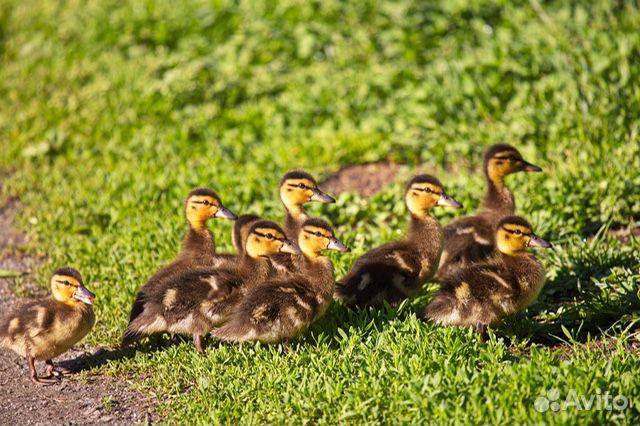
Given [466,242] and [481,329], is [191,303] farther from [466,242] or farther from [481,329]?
[466,242]

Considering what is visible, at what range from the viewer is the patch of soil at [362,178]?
8.84 m

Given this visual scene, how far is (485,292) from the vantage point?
19.3ft

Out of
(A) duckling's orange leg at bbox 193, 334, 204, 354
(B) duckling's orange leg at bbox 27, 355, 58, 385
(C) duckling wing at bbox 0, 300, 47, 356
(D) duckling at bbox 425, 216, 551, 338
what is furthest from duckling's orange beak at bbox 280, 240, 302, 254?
(B) duckling's orange leg at bbox 27, 355, 58, 385

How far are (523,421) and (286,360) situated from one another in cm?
146

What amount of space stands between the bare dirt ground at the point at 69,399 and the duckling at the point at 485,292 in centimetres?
176

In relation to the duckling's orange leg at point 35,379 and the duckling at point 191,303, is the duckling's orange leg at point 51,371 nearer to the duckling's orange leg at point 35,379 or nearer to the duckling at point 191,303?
the duckling's orange leg at point 35,379

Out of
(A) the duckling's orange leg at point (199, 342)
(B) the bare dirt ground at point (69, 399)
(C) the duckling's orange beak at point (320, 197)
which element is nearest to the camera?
(B) the bare dirt ground at point (69, 399)

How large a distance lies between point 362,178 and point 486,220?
2254 mm

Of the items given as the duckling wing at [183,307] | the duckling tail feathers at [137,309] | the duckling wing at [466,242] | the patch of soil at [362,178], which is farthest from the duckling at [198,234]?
the patch of soil at [362,178]

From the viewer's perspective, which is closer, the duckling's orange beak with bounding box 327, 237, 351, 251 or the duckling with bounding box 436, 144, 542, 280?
the duckling's orange beak with bounding box 327, 237, 351, 251

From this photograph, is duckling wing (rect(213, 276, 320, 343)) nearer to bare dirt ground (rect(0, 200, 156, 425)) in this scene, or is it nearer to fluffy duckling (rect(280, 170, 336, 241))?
bare dirt ground (rect(0, 200, 156, 425))

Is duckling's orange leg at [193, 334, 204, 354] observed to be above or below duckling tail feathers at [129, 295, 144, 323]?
below

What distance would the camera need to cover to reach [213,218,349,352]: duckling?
225 inches

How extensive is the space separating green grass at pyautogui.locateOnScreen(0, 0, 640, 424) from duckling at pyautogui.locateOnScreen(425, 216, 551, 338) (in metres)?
0.23
